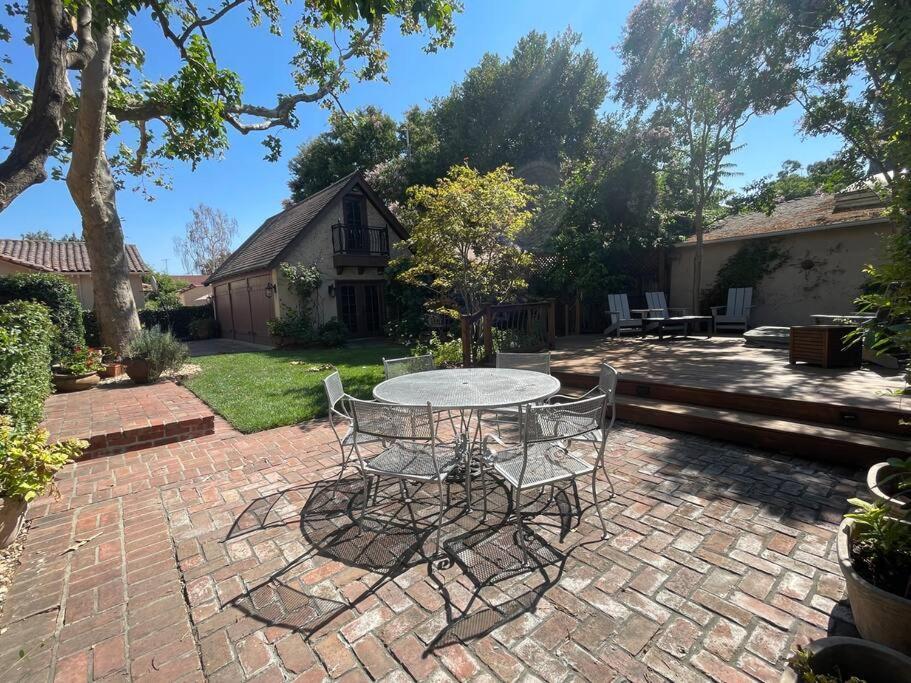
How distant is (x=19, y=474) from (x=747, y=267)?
1408 cm

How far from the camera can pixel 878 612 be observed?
5.07 ft

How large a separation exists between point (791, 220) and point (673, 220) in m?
2.87

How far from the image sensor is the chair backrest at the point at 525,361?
4.31 m

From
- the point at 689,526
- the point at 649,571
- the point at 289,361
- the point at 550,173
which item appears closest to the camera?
the point at 649,571

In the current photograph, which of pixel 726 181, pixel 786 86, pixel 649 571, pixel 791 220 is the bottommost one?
pixel 649 571

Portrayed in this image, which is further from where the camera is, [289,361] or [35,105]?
[289,361]

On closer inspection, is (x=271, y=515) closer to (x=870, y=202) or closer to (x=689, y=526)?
(x=689, y=526)

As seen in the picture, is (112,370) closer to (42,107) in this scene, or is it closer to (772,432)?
(42,107)

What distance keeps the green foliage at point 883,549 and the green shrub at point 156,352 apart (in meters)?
9.67

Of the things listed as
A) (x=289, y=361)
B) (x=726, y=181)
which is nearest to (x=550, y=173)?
(x=726, y=181)

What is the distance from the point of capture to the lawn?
552cm

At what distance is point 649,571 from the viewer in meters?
2.21

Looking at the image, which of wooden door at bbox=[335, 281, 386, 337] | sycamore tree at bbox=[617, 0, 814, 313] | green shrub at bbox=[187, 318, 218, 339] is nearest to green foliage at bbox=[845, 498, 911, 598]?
sycamore tree at bbox=[617, 0, 814, 313]

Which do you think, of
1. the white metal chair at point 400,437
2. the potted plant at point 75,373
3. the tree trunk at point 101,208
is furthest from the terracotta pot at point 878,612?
the tree trunk at point 101,208
